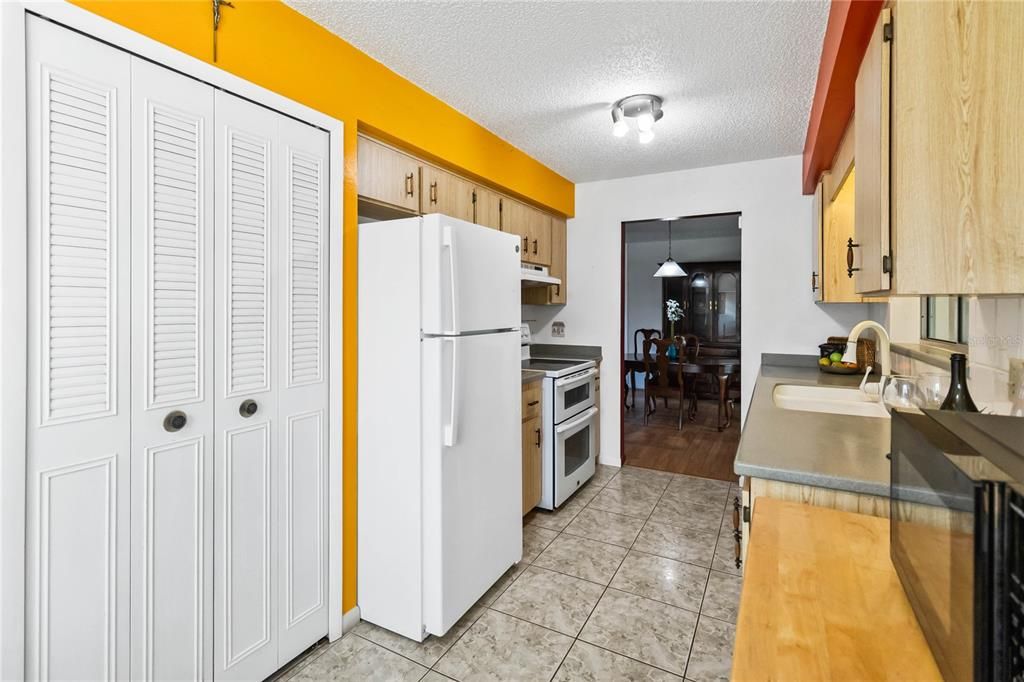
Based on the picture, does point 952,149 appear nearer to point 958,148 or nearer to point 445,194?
point 958,148

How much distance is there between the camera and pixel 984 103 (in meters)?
0.87

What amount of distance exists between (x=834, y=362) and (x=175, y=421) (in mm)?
3367

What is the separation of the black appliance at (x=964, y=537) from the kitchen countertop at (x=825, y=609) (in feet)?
0.16

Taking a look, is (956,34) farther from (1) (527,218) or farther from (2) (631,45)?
(1) (527,218)

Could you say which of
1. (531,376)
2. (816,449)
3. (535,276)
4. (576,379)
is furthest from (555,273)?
(816,449)

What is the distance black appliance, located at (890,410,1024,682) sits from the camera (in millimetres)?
482

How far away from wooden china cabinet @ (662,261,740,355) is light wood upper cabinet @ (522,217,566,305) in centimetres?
390

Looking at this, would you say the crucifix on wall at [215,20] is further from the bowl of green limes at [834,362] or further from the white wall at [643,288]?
the white wall at [643,288]

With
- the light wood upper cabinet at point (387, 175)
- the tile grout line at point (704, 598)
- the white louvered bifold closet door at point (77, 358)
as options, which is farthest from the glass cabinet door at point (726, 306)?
the white louvered bifold closet door at point (77, 358)

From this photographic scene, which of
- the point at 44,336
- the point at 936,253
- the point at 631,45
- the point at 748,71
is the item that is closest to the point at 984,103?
the point at 936,253

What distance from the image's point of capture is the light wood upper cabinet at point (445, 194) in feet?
8.29

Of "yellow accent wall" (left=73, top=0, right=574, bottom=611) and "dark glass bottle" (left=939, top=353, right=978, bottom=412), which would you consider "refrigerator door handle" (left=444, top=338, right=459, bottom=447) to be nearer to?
"yellow accent wall" (left=73, top=0, right=574, bottom=611)

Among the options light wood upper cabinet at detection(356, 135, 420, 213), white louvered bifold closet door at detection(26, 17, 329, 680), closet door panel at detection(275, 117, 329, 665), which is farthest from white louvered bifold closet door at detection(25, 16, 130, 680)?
light wood upper cabinet at detection(356, 135, 420, 213)

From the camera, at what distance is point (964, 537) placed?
1.82 feet
